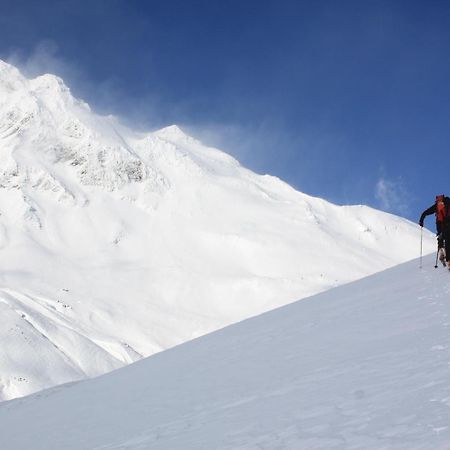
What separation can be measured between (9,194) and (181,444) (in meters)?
111

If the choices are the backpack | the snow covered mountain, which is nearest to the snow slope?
the backpack

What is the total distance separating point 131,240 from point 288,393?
9845cm

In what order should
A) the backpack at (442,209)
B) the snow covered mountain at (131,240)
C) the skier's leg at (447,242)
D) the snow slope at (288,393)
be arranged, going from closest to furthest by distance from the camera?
the snow slope at (288,393)
the skier's leg at (447,242)
the backpack at (442,209)
the snow covered mountain at (131,240)

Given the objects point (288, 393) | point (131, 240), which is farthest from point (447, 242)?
point (131, 240)

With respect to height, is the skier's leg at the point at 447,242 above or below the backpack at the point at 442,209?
below

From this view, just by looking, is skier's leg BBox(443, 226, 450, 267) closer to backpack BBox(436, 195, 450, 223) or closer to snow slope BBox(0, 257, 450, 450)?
backpack BBox(436, 195, 450, 223)

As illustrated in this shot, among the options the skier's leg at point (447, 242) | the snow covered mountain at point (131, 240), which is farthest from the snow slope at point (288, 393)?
the snow covered mountain at point (131, 240)

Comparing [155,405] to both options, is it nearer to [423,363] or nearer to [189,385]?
[189,385]

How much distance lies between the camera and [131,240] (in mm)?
103500

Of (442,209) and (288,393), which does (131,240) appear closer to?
(442,209)

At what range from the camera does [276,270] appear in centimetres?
9375

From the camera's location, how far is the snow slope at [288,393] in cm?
476

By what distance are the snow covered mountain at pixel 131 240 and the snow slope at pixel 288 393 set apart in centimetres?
3384

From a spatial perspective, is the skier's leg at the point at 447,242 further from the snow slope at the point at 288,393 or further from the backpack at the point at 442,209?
the snow slope at the point at 288,393
